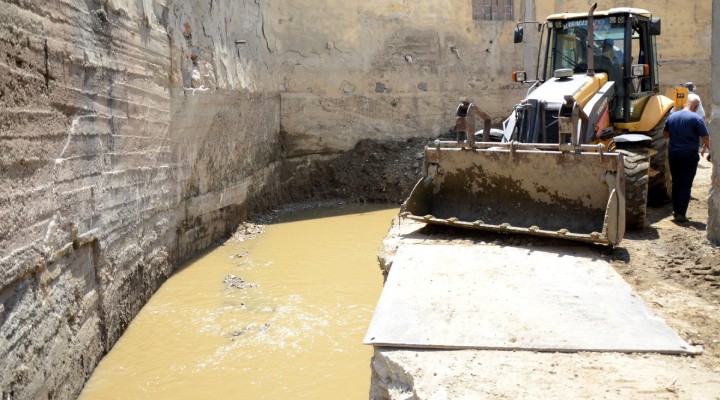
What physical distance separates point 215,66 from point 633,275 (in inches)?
234

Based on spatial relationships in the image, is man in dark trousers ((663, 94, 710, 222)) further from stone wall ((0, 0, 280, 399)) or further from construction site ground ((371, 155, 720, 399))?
stone wall ((0, 0, 280, 399))

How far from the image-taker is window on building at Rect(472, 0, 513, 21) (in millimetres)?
13570

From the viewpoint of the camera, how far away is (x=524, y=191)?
6484 millimetres

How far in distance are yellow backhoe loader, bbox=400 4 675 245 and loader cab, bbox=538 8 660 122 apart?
0.01 metres

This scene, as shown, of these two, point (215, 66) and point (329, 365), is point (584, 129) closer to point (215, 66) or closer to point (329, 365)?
point (329, 365)

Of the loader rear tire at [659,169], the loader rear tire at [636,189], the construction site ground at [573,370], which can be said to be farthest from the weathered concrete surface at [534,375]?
the loader rear tire at [659,169]

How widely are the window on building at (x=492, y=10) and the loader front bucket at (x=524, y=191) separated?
732 centimetres

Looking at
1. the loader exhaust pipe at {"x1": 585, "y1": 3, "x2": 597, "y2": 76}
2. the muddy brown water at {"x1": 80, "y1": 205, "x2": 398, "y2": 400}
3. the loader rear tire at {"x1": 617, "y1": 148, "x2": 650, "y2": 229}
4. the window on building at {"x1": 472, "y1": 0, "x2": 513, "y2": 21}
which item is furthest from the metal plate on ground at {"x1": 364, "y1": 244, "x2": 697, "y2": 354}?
the window on building at {"x1": 472, "y1": 0, "x2": 513, "y2": 21}

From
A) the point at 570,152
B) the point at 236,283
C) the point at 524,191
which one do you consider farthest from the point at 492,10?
the point at 236,283

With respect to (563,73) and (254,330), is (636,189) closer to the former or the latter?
(563,73)

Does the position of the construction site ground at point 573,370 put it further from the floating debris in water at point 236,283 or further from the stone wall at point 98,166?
the floating debris in water at point 236,283

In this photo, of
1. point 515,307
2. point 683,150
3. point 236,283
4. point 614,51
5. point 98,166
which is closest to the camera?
point 515,307

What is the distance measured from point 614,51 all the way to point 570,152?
2.74 metres

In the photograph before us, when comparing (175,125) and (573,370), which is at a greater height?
(175,125)
